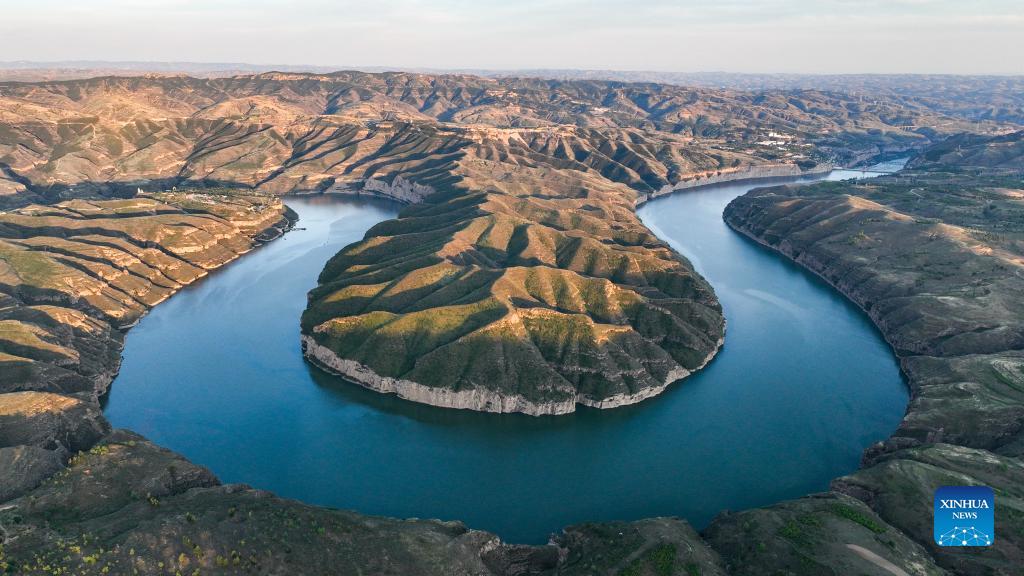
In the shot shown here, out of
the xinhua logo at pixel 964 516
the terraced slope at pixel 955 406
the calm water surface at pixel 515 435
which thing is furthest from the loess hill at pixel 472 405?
the calm water surface at pixel 515 435

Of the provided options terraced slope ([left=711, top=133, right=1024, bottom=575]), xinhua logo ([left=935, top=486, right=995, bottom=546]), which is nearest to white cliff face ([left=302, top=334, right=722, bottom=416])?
terraced slope ([left=711, top=133, right=1024, bottom=575])

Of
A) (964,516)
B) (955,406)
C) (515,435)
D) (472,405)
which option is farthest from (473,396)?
(955,406)

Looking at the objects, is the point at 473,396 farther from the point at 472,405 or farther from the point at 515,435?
the point at 515,435

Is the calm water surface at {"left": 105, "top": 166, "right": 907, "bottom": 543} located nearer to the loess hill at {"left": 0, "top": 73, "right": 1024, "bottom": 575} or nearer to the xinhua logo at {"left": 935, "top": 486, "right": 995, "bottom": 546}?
the loess hill at {"left": 0, "top": 73, "right": 1024, "bottom": 575}

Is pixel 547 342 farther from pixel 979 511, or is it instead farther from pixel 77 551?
pixel 77 551

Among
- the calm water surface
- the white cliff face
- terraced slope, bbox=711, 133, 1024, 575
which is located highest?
terraced slope, bbox=711, 133, 1024, 575

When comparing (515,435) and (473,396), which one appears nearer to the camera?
(515,435)

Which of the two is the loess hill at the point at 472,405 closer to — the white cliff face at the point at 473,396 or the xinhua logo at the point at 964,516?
the white cliff face at the point at 473,396
